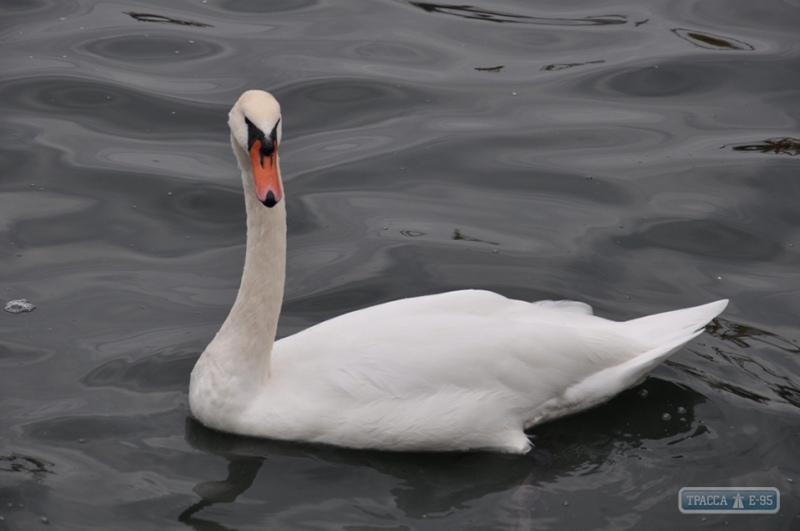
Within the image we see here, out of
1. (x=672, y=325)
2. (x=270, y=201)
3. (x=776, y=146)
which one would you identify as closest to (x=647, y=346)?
(x=672, y=325)

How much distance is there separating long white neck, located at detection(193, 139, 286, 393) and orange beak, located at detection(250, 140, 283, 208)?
16.3 inches

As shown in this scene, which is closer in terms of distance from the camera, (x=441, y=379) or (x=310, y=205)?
(x=441, y=379)

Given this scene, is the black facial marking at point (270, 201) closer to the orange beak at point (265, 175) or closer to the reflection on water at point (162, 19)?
the orange beak at point (265, 175)

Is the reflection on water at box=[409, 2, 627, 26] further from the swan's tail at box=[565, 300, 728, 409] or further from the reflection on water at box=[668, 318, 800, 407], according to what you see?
the swan's tail at box=[565, 300, 728, 409]

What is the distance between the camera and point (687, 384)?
662 centimetres

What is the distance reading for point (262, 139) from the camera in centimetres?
543

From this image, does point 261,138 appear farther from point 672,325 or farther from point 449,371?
point 672,325

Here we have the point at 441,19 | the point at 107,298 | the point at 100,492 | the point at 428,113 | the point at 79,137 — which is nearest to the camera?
the point at 100,492

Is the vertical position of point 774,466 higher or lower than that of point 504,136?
lower

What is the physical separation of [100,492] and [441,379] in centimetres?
184

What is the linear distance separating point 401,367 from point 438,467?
0.58m

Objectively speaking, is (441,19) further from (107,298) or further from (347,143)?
(107,298)

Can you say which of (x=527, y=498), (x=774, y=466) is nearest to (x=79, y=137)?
(x=527, y=498)

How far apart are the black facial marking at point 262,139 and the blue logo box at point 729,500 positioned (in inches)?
107
